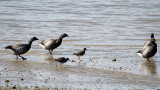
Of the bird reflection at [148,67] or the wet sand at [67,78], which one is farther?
the bird reflection at [148,67]

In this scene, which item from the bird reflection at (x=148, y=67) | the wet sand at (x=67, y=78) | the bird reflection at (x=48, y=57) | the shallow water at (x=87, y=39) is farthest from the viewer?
the bird reflection at (x=48, y=57)

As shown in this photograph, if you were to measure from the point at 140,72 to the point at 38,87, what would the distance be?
3.82 m

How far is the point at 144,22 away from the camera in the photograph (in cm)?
2788

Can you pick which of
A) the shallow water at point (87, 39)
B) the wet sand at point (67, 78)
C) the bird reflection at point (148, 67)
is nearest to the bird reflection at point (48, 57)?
the shallow water at point (87, 39)

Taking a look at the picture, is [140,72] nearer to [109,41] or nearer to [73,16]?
[109,41]

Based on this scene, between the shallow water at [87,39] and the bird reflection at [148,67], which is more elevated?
the shallow water at [87,39]

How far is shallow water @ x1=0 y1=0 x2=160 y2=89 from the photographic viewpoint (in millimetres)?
11992

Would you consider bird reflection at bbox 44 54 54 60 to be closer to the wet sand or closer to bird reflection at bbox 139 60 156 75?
the wet sand

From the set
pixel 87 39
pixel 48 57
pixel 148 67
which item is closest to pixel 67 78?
pixel 148 67

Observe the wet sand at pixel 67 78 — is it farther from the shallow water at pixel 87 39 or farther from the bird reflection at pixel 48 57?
the bird reflection at pixel 48 57

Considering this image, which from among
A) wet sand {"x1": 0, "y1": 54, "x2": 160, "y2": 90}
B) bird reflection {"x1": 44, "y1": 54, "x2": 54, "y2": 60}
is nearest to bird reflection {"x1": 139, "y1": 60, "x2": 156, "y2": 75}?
wet sand {"x1": 0, "y1": 54, "x2": 160, "y2": 90}

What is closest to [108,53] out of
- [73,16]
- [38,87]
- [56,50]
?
[56,50]

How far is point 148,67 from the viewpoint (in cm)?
1338

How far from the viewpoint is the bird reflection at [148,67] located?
41.4ft
